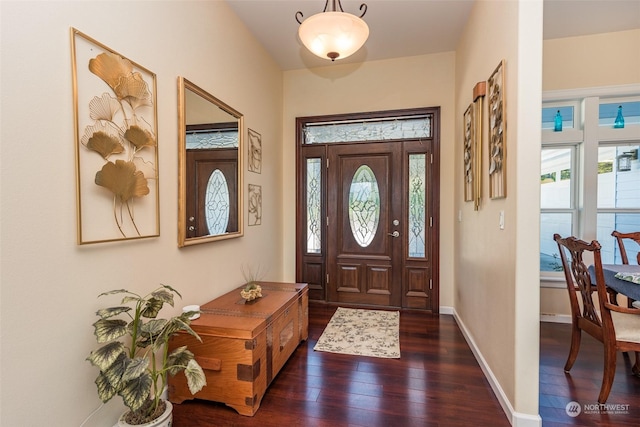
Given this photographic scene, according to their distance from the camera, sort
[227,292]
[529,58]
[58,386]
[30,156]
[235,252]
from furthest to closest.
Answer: [235,252] < [227,292] < [529,58] < [58,386] < [30,156]

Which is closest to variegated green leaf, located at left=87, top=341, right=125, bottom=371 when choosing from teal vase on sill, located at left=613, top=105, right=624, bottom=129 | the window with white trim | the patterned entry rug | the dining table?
the patterned entry rug

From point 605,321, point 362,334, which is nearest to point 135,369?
point 362,334

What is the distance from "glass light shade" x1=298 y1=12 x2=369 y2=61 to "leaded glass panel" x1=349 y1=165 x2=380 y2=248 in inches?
79.1

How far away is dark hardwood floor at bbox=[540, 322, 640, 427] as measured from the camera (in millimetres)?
1808

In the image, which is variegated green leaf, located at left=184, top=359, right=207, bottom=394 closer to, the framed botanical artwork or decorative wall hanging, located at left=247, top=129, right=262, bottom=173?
decorative wall hanging, located at left=247, top=129, right=262, bottom=173

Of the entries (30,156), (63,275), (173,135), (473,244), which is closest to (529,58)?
(473,244)

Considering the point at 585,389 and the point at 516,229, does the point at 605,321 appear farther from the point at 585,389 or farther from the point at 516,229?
the point at 516,229

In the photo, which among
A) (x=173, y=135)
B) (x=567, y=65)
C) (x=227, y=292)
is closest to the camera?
(x=173, y=135)

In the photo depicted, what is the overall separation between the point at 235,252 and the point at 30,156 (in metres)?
1.79

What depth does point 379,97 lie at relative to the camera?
12.7 feet

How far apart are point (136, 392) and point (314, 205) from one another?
3.06 m

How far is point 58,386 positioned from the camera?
54.9 inches

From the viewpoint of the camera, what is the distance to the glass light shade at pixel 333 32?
1.90m

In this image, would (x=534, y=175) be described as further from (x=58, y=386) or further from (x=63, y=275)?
(x=58, y=386)
